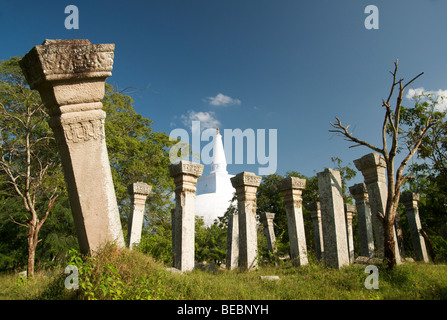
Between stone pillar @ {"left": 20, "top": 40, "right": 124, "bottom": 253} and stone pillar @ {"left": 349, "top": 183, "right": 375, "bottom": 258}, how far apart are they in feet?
28.4

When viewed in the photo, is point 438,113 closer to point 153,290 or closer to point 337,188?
point 337,188

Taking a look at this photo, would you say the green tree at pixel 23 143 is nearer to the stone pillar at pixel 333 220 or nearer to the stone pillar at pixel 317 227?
the stone pillar at pixel 333 220

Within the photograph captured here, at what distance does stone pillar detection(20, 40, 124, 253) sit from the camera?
436 cm

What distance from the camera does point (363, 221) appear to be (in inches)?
420

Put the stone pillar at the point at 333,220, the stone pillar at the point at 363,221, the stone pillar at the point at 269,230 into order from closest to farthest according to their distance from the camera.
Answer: the stone pillar at the point at 333,220 → the stone pillar at the point at 363,221 → the stone pillar at the point at 269,230

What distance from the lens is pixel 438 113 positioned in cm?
1259

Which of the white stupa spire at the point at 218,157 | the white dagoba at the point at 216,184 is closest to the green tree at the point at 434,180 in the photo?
the white dagoba at the point at 216,184

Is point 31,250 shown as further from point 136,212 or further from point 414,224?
point 414,224

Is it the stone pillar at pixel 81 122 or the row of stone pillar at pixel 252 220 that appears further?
the row of stone pillar at pixel 252 220

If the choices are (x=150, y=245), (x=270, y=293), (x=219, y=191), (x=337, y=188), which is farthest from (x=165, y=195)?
(x=219, y=191)

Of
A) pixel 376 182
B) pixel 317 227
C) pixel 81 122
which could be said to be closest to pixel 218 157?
pixel 317 227

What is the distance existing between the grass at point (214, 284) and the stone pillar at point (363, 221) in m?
3.19

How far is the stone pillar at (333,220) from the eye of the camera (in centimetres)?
726

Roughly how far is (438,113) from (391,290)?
33.0 ft
